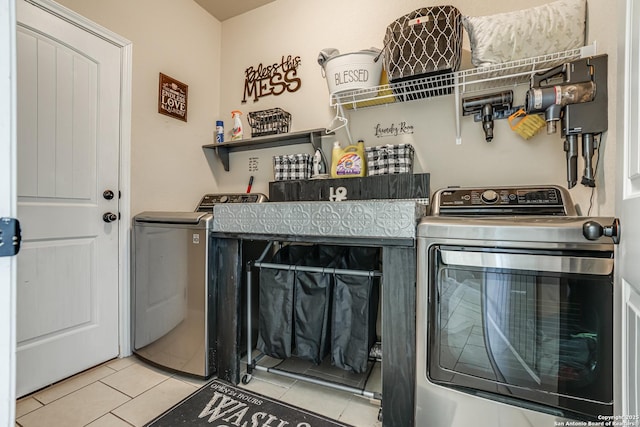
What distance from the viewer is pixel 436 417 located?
110cm

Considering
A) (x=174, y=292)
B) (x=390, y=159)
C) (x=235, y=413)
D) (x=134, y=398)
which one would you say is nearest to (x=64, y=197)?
(x=174, y=292)

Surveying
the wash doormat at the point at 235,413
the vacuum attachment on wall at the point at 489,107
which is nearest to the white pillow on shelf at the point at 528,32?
the vacuum attachment on wall at the point at 489,107

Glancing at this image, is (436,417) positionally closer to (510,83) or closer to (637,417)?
(637,417)

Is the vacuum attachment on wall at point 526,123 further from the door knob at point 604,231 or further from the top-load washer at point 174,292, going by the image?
the top-load washer at point 174,292

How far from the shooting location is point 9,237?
0.58m

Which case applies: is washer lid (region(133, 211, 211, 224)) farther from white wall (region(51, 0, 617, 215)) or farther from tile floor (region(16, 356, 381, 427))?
tile floor (region(16, 356, 381, 427))

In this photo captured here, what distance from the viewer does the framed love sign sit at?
215 centimetres

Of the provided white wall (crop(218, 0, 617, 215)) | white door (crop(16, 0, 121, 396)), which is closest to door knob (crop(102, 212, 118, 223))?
white door (crop(16, 0, 121, 396))

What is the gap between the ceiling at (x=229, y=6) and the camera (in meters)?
2.43

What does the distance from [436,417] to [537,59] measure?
1.68m

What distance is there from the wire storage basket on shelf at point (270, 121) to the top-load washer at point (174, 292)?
Result: 94cm

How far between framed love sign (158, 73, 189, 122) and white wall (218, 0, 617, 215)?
402 mm

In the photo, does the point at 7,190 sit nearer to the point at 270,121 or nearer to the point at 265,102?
the point at 270,121

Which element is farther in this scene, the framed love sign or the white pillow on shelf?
the framed love sign
